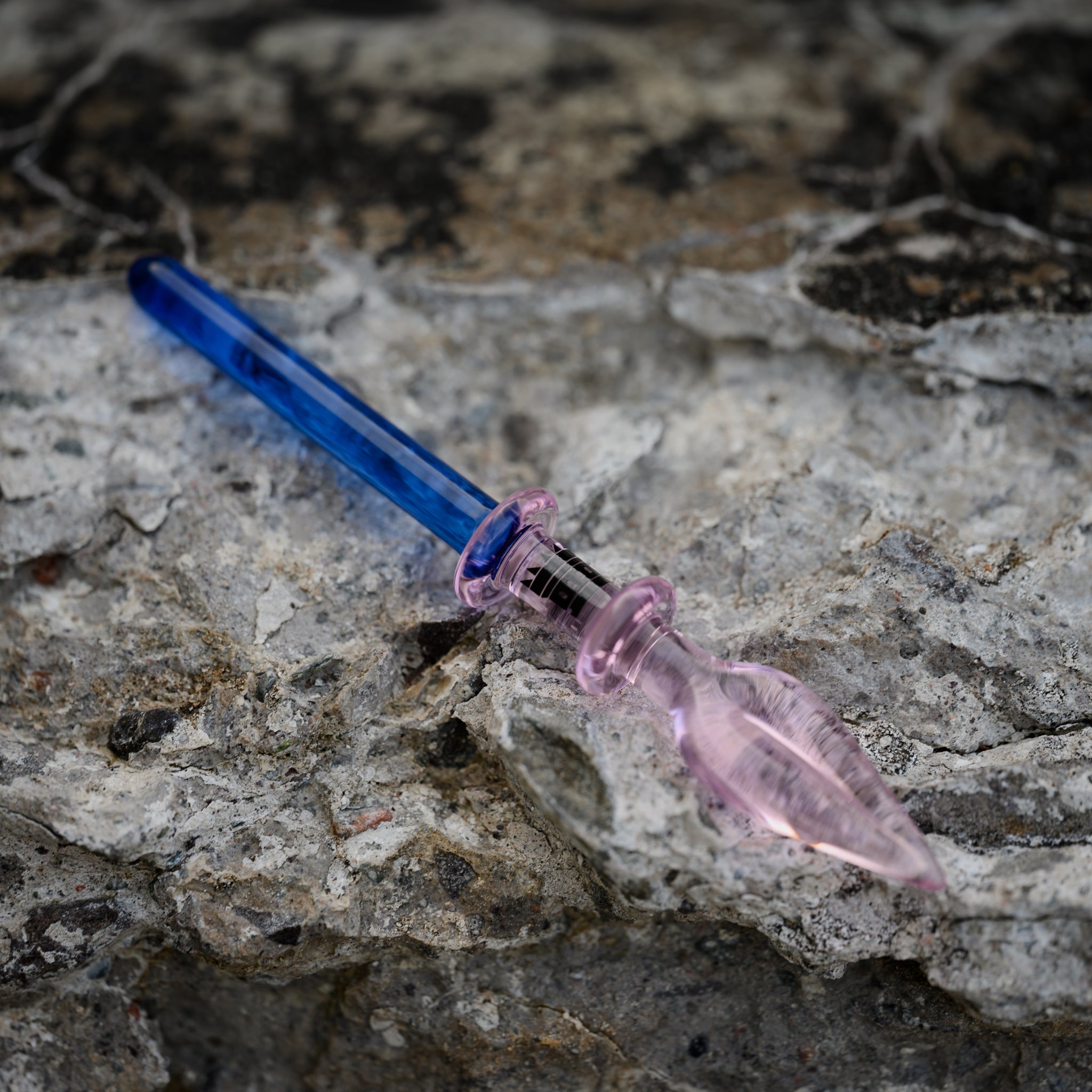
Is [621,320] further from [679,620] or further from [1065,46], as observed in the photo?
[1065,46]

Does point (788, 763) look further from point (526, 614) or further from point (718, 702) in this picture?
point (526, 614)

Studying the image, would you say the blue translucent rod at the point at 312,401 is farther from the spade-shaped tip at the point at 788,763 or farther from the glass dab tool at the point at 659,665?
the spade-shaped tip at the point at 788,763

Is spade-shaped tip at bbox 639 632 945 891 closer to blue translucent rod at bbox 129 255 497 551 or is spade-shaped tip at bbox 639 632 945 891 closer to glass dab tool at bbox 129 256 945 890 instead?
glass dab tool at bbox 129 256 945 890

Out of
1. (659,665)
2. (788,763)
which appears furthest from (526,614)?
(788,763)

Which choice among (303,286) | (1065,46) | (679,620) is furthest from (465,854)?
(1065,46)

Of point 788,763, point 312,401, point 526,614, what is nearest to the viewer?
point 788,763

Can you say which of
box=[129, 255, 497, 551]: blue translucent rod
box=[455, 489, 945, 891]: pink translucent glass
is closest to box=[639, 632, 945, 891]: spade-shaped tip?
box=[455, 489, 945, 891]: pink translucent glass

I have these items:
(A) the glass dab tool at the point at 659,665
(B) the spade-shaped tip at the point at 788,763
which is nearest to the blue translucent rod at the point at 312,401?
(A) the glass dab tool at the point at 659,665
